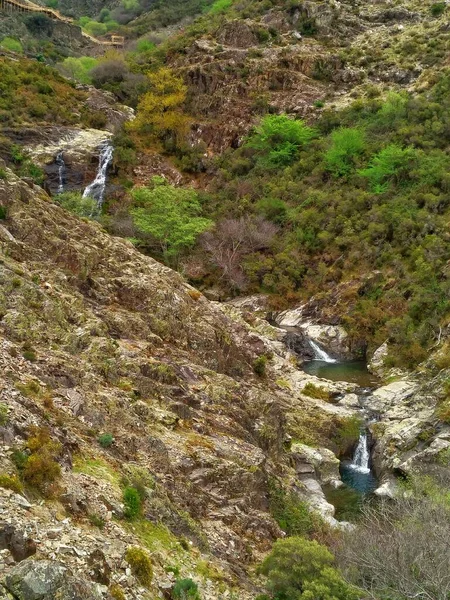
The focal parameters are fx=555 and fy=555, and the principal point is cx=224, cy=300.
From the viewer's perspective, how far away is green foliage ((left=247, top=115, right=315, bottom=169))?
5341 centimetres

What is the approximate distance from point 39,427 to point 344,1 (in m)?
75.9

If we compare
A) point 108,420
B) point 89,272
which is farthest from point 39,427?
point 89,272

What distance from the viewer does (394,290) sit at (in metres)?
36.4

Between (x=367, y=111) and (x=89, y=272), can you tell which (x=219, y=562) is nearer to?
(x=89, y=272)

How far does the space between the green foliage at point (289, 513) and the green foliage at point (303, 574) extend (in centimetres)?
412

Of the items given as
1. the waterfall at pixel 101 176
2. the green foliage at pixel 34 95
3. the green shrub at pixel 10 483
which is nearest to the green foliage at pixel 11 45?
the green foliage at pixel 34 95

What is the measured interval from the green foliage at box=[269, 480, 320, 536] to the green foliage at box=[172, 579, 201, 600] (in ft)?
18.6

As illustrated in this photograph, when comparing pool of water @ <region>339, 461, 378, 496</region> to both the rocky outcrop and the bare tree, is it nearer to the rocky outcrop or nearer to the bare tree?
the rocky outcrop

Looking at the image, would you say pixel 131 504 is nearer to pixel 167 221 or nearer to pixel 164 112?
pixel 167 221

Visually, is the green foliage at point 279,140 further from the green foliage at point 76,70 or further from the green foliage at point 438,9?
the green foliage at point 76,70

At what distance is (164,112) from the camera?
60312 millimetres

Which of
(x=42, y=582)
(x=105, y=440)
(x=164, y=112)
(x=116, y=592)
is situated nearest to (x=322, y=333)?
(x=105, y=440)

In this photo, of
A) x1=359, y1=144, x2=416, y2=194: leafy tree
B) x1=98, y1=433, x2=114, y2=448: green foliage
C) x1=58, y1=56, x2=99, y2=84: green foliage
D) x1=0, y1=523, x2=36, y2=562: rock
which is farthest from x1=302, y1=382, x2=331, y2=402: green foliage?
x1=58, y1=56, x2=99, y2=84: green foliage

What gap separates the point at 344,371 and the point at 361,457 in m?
9.27
